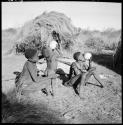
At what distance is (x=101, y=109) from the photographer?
528 cm

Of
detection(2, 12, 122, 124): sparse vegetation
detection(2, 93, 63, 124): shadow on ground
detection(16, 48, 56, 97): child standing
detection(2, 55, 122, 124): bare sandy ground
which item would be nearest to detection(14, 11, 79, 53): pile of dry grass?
detection(2, 12, 122, 124): sparse vegetation

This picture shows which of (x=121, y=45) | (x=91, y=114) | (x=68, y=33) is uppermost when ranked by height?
(x=68, y=33)

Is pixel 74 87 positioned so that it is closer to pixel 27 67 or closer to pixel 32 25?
pixel 27 67

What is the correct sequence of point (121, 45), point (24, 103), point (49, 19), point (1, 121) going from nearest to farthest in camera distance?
point (1, 121), point (24, 103), point (121, 45), point (49, 19)

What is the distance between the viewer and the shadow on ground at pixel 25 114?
179 inches

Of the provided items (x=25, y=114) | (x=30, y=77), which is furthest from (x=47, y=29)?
(x=25, y=114)

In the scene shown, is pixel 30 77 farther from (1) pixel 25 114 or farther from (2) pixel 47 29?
(2) pixel 47 29

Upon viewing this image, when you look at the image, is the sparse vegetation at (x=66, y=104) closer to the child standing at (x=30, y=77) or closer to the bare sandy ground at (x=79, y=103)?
the bare sandy ground at (x=79, y=103)

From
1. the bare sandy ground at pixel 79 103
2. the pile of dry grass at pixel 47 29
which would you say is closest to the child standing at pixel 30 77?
the bare sandy ground at pixel 79 103

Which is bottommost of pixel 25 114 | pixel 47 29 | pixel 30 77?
pixel 25 114

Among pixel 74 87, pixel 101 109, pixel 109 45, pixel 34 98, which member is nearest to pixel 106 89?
pixel 74 87

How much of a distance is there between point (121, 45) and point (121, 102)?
14.6ft

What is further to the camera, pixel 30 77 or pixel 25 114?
pixel 30 77

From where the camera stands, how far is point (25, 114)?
4.83 m
